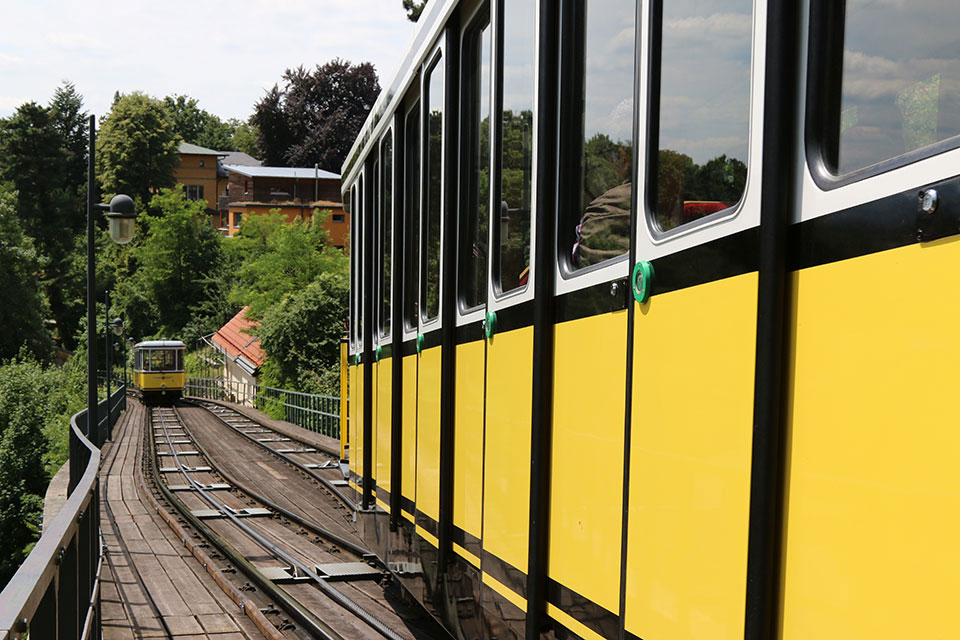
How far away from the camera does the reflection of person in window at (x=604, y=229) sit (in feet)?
8.81

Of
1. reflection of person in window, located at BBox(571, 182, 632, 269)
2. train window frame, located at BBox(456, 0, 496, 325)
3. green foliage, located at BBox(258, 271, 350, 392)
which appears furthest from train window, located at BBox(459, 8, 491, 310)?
green foliage, located at BBox(258, 271, 350, 392)

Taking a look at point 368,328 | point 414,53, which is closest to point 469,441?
point 414,53

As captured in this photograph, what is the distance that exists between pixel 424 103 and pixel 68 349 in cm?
7660

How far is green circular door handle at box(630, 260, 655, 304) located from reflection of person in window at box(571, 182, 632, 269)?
15cm

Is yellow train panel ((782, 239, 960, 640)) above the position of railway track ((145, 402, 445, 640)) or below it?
above

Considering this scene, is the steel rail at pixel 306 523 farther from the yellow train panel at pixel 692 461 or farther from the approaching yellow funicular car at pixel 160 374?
the approaching yellow funicular car at pixel 160 374

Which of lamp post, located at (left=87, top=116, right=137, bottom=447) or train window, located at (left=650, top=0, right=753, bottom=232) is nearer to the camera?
train window, located at (left=650, top=0, right=753, bottom=232)

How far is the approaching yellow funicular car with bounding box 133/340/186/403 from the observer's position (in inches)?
1704

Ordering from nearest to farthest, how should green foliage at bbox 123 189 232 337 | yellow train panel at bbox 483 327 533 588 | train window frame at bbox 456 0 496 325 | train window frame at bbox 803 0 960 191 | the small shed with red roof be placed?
train window frame at bbox 803 0 960 191
yellow train panel at bbox 483 327 533 588
train window frame at bbox 456 0 496 325
the small shed with red roof
green foliage at bbox 123 189 232 337

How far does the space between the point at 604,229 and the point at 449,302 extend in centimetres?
188

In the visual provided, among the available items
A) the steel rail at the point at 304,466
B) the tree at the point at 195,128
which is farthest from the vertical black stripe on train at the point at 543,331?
the tree at the point at 195,128

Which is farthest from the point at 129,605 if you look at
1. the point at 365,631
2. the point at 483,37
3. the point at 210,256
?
the point at 210,256

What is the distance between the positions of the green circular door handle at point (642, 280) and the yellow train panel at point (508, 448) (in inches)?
34.9

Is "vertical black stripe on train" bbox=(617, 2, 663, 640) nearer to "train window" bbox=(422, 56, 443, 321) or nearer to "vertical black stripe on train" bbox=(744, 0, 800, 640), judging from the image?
"vertical black stripe on train" bbox=(744, 0, 800, 640)
